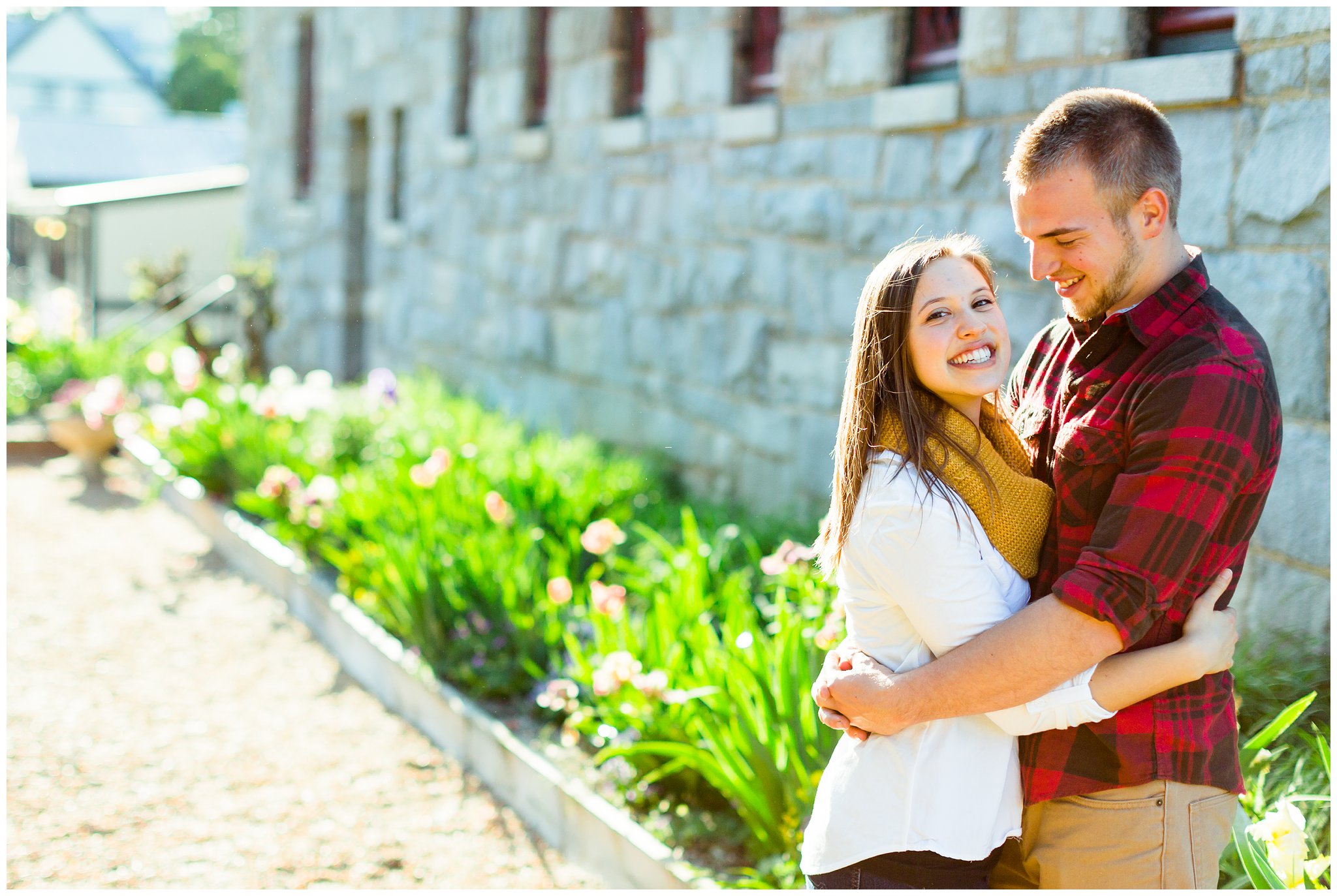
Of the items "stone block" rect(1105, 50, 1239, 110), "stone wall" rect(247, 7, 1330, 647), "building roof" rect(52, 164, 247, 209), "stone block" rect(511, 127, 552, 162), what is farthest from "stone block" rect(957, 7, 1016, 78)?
"building roof" rect(52, 164, 247, 209)

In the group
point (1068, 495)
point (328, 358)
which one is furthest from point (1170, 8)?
point (328, 358)

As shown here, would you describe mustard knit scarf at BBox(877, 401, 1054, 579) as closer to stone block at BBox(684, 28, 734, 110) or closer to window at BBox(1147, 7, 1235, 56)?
window at BBox(1147, 7, 1235, 56)

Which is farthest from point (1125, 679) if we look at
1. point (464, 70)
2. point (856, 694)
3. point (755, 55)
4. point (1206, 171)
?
point (464, 70)

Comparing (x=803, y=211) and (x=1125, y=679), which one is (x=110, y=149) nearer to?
(x=803, y=211)

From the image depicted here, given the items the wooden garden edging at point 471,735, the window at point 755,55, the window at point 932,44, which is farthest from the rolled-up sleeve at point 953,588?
the window at point 755,55

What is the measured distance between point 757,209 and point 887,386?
4.48 metres

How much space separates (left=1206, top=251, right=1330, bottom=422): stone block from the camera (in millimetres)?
3438

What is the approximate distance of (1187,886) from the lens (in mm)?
1753

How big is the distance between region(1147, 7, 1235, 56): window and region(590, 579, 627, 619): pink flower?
2740 mm

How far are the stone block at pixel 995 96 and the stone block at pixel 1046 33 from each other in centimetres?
10

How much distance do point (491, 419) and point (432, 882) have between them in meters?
4.40

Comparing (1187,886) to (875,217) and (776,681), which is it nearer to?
(776,681)

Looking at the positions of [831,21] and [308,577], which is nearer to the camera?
[831,21]

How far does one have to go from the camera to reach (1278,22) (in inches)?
138
